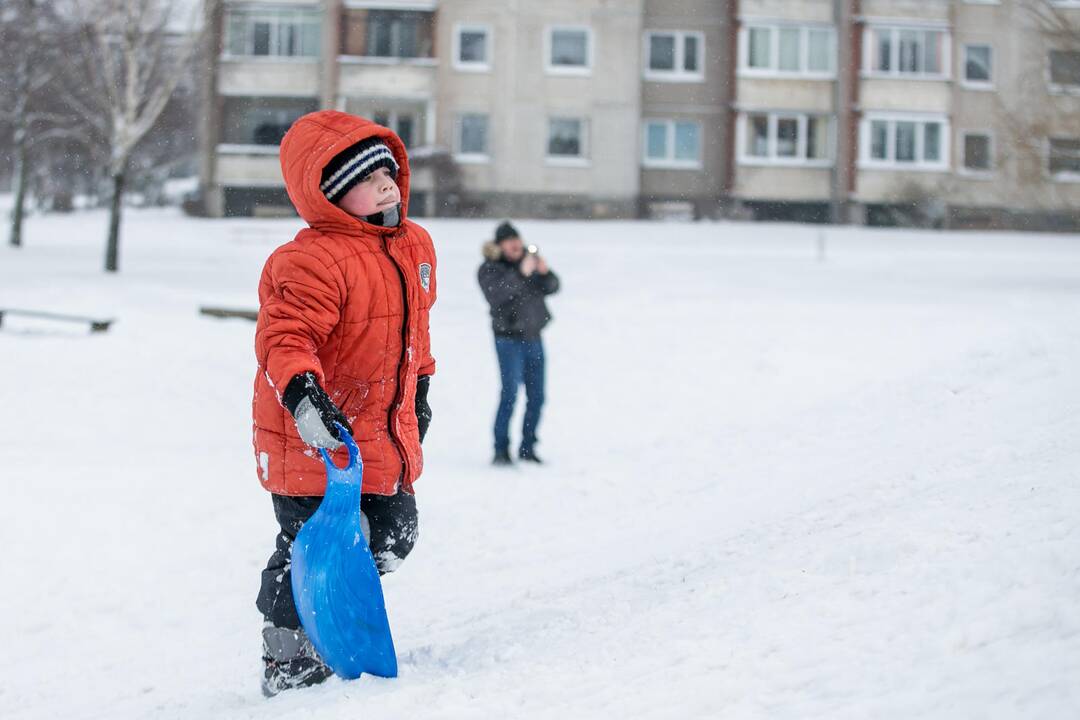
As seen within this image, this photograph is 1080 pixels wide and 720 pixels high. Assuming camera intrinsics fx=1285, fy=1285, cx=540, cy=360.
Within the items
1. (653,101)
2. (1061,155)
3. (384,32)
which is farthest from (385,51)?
(1061,155)

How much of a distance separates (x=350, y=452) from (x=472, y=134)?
3428cm

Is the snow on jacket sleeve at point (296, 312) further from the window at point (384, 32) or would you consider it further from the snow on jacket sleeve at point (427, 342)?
the window at point (384, 32)

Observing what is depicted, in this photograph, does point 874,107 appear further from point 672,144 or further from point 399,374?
point 399,374

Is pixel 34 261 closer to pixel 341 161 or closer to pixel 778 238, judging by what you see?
pixel 778 238

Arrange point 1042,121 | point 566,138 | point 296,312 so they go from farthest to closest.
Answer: point 566,138
point 1042,121
point 296,312

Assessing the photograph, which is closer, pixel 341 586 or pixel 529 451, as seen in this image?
pixel 341 586

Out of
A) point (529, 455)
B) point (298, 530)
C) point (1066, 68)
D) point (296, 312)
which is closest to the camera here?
point (296, 312)

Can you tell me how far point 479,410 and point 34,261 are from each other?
14.7 meters

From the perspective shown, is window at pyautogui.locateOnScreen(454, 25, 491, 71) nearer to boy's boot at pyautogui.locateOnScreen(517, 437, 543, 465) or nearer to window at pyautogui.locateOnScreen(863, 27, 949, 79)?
window at pyautogui.locateOnScreen(863, 27, 949, 79)

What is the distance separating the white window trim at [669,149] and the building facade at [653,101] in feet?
0.22

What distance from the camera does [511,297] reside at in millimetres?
8891

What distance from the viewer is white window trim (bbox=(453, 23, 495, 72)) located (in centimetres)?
3709

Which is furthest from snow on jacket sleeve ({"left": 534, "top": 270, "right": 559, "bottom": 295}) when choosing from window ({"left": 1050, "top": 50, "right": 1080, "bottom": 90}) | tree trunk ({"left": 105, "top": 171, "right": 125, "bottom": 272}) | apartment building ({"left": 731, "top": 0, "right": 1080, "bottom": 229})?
apartment building ({"left": 731, "top": 0, "right": 1080, "bottom": 229})

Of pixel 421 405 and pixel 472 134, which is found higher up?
pixel 472 134
